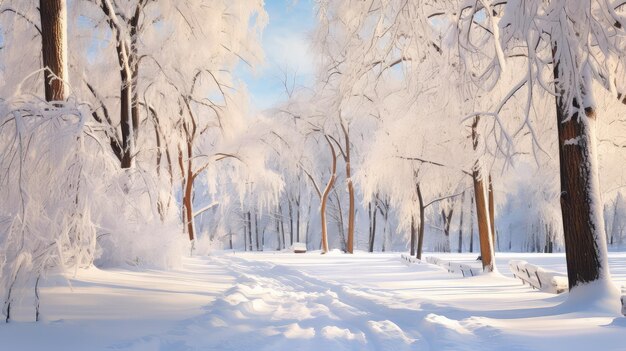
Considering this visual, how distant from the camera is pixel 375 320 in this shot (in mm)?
5926

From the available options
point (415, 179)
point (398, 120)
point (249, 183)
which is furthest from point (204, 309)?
point (249, 183)

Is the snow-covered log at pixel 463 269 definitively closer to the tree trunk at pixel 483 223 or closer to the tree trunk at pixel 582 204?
the tree trunk at pixel 483 223

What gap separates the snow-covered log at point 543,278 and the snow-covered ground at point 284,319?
0.24 m

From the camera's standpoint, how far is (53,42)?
667cm

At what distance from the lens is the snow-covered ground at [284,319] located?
4.43 metres

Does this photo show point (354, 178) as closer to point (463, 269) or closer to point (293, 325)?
point (463, 269)

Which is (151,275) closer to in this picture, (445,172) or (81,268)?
(81,268)

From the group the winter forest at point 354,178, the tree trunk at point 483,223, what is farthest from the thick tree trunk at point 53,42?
the tree trunk at point 483,223

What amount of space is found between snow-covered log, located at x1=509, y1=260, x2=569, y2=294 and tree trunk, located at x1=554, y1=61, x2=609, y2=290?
1.38 meters

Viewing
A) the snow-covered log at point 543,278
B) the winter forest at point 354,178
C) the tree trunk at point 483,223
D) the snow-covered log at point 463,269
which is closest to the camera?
the winter forest at point 354,178

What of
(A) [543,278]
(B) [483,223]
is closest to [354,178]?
(B) [483,223]

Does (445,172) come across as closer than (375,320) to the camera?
No

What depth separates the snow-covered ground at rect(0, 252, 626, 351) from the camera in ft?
14.5

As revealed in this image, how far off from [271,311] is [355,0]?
17.4ft
